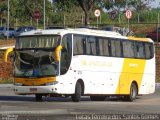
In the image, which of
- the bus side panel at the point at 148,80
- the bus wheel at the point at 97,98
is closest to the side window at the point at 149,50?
the bus side panel at the point at 148,80

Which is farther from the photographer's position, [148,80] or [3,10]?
[3,10]

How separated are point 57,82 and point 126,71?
5.33 metres

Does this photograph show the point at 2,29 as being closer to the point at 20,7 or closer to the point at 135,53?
the point at 20,7

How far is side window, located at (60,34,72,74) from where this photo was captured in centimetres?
2772

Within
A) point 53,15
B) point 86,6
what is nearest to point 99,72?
point 86,6

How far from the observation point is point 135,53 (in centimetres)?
3234

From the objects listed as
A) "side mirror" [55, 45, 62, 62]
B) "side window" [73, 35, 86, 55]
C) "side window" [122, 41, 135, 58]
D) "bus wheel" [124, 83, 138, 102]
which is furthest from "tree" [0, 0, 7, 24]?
"side mirror" [55, 45, 62, 62]

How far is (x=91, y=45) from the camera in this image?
29484 mm

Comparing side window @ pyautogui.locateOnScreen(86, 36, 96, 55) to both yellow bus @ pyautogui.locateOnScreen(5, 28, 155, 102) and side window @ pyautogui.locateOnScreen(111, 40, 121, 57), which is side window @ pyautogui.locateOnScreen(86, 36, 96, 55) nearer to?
yellow bus @ pyautogui.locateOnScreen(5, 28, 155, 102)

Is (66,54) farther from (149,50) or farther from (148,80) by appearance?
(149,50)

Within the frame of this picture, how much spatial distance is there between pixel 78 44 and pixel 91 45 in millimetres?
1116

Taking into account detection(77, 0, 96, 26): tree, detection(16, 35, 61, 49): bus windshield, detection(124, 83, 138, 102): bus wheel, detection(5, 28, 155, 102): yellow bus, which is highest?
detection(77, 0, 96, 26): tree

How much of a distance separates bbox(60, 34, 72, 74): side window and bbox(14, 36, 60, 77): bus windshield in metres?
0.29

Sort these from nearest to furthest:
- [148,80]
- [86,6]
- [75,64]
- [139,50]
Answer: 1. [75,64]
2. [139,50]
3. [148,80]
4. [86,6]
